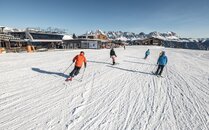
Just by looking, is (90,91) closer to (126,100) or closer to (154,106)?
(126,100)

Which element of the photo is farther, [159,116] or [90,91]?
[90,91]

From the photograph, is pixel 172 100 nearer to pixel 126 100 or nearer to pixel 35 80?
pixel 126 100

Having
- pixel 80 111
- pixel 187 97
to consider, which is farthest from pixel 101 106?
pixel 187 97

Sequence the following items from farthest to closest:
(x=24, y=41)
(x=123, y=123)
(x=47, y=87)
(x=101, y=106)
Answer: (x=24, y=41), (x=47, y=87), (x=101, y=106), (x=123, y=123)

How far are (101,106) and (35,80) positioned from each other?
5100mm

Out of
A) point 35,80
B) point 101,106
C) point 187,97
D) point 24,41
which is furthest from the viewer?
point 24,41

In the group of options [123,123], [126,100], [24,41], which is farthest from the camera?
[24,41]

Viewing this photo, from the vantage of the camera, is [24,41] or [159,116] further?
[24,41]

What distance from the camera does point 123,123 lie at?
5.05 metres

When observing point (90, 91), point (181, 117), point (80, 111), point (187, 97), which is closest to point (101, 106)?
point (80, 111)

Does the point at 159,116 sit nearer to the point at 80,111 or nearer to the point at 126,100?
the point at 126,100

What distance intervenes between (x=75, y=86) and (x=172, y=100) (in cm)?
453

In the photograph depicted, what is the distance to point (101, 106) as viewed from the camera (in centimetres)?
621

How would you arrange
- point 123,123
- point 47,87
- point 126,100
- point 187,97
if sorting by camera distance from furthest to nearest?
point 47,87 → point 187,97 → point 126,100 → point 123,123
